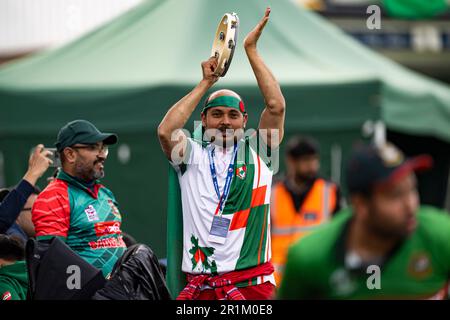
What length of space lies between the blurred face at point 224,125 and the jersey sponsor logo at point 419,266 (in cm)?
173

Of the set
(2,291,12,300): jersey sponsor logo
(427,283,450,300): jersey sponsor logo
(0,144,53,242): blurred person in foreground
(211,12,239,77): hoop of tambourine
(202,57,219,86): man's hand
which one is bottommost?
(2,291,12,300): jersey sponsor logo

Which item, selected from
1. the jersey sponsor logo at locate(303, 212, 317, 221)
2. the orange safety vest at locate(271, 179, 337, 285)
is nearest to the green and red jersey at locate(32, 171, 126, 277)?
the orange safety vest at locate(271, 179, 337, 285)

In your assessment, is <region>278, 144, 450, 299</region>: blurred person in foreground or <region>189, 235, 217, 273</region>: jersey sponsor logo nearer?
<region>278, 144, 450, 299</region>: blurred person in foreground

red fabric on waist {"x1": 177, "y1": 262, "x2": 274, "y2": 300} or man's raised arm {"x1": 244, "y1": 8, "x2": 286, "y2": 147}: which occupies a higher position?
man's raised arm {"x1": 244, "y1": 8, "x2": 286, "y2": 147}

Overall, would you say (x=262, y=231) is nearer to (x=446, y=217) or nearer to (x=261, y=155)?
(x=261, y=155)

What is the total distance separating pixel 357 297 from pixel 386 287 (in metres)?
0.12

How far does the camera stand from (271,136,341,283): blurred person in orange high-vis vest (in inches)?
302

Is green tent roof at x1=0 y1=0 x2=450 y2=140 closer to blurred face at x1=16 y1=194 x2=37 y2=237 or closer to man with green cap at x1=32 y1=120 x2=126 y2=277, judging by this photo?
blurred face at x1=16 y1=194 x2=37 y2=237

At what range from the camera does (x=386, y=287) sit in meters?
3.22

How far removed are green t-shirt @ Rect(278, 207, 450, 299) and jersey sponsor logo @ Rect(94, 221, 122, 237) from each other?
1961 millimetres

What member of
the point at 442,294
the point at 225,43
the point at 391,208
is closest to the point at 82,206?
the point at 225,43

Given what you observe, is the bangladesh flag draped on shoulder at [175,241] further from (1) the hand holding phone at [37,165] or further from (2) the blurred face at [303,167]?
(2) the blurred face at [303,167]

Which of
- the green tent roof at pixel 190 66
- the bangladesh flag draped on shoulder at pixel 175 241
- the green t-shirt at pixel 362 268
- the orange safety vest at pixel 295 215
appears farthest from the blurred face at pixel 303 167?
the green t-shirt at pixel 362 268

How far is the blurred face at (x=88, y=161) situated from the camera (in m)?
5.17
